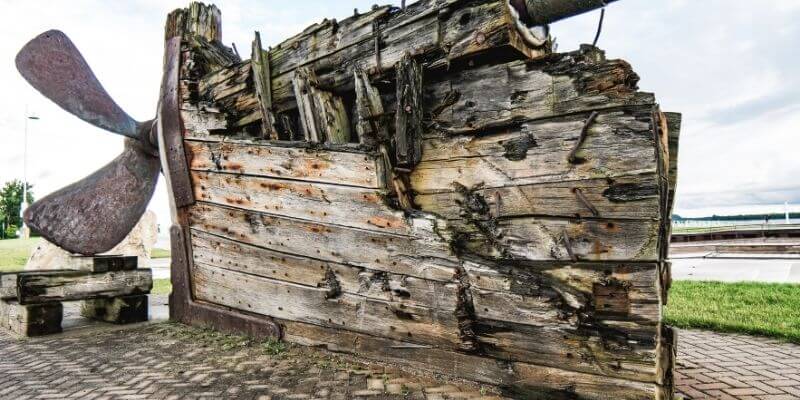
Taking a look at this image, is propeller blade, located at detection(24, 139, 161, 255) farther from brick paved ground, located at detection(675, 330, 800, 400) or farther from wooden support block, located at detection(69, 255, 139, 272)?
brick paved ground, located at detection(675, 330, 800, 400)

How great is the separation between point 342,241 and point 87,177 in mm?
3510

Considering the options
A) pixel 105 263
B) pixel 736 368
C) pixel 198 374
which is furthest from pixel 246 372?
pixel 736 368

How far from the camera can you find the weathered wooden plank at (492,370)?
8.32 ft

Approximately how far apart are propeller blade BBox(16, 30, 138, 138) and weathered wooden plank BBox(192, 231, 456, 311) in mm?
1934

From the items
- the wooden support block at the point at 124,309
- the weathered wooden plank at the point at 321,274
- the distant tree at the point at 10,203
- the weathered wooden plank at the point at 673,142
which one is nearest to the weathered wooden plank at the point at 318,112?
the weathered wooden plank at the point at 321,274

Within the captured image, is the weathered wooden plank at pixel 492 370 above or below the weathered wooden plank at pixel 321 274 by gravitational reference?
below

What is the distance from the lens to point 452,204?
3.07m

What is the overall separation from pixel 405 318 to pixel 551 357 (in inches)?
35.4

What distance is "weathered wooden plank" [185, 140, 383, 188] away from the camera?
3.24 meters

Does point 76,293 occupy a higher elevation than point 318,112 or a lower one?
lower

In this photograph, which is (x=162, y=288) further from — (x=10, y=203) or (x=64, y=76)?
(x=10, y=203)

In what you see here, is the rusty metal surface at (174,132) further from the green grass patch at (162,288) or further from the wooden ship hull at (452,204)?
the green grass patch at (162,288)

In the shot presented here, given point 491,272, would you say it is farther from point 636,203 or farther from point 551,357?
point 636,203

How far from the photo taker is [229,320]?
13.4ft
